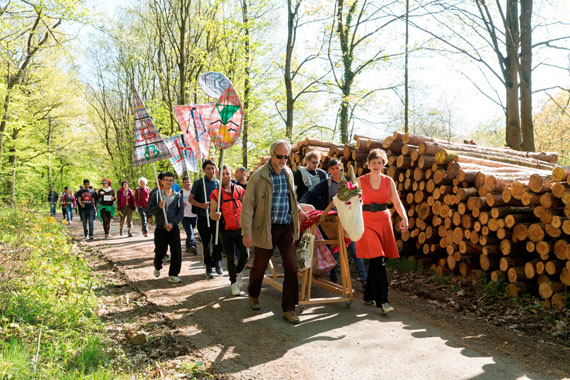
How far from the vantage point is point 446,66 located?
18234mm

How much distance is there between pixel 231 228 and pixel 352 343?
9.37 feet

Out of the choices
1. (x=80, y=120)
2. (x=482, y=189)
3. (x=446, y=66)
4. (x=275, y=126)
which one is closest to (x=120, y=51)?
(x=80, y=120)

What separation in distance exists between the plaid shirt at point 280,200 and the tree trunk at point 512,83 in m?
8.84

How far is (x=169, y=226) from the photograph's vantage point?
7078 mm

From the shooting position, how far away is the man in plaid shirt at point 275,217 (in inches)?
201

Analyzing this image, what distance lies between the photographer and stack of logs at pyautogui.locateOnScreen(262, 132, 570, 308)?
5578 millimetres

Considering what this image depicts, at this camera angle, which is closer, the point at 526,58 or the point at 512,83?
the point at 526,58

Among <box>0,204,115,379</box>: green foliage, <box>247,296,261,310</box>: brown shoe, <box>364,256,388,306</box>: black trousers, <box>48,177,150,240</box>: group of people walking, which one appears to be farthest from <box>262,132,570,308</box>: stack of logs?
→ <box>48,177,150,240</box>: group of people walking

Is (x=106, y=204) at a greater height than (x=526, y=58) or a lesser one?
lesser

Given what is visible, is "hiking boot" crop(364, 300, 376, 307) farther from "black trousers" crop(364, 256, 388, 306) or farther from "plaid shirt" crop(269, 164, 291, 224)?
"plaid shirt" crop(269, 164, 291, 224)

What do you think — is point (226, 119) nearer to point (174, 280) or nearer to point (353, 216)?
point (174, 280)

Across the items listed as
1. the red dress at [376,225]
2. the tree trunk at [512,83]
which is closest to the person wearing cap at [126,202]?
the red dress at [376,225]

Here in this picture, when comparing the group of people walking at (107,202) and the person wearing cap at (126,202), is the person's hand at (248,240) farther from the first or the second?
the person wearing cap at (126,202)

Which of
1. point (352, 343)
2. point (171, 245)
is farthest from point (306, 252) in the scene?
point (171, 245)
